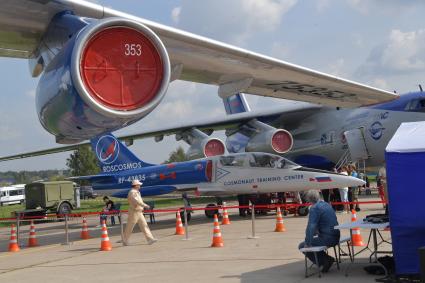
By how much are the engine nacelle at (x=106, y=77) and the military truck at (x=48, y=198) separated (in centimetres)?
2209

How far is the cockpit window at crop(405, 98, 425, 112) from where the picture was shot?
18969 millimetres

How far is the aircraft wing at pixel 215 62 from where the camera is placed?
16.6 feet

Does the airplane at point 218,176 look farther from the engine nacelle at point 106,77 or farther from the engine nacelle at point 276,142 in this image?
the engine nacelle at point 106,77

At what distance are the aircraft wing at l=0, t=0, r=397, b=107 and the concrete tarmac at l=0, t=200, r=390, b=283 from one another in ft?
8.73

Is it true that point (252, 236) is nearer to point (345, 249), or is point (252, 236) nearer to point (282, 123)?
point (345, 249)

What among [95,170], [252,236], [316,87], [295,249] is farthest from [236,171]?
[95,170]

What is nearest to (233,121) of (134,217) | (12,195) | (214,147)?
(214,147)

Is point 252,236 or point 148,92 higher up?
point 148,92

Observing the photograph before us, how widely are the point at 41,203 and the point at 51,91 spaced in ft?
74.2

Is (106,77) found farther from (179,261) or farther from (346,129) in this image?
(346,129)

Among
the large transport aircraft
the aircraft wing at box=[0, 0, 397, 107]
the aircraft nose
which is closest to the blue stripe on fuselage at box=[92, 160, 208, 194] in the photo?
the aircraft nose

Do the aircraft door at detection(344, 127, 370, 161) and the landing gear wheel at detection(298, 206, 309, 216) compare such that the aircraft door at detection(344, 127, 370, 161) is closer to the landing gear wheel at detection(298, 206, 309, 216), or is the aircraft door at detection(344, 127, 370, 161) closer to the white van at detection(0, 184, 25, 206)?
the landing gear wheel at detection(298, 206, 309, 216)

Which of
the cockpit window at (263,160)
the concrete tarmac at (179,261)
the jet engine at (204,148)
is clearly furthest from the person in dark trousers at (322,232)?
the jet engine at (204,148)

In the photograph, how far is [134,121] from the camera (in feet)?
15.4
